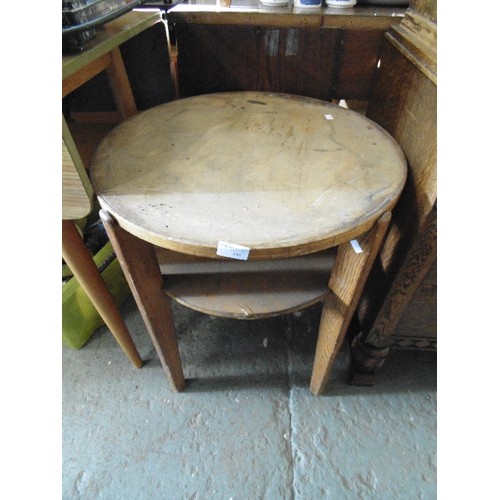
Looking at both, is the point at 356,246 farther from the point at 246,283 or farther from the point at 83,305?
the point at 83,305

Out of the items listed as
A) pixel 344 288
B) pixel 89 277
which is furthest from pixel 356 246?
pixel 89 277

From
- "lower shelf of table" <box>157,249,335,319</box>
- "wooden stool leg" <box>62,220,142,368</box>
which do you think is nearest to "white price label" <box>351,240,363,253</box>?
"lower shelf of table" <box>157,249,335,319</box>

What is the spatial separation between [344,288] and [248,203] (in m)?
0.29

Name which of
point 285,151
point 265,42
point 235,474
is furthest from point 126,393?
point 265,42

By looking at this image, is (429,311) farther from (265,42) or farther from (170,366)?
(265,42)

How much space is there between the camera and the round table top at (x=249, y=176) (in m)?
0.54

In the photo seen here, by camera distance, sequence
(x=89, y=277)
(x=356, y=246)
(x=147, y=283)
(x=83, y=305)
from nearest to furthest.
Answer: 1. (x=356, y=246)
2. (x=147, y=283)
3. (x=89, y=277)
4. (x=83, y=305)

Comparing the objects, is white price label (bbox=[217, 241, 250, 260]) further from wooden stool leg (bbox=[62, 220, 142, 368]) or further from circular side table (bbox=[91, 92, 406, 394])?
wooden stool leg (bbox=[62, 220, 142, 368])

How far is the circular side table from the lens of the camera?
1.81 feet

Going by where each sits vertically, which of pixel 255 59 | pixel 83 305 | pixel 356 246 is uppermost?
pixel 255 59

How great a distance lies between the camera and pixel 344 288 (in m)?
0.72

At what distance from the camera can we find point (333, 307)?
Answer: 30.9 inches

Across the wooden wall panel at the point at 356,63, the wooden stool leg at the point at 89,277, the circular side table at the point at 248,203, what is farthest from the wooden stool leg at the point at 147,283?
the wooden wall panel at the point at 356,63

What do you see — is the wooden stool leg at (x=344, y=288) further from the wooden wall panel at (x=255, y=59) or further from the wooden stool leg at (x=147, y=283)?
the wooden wall panel at (x=255, y=59)
